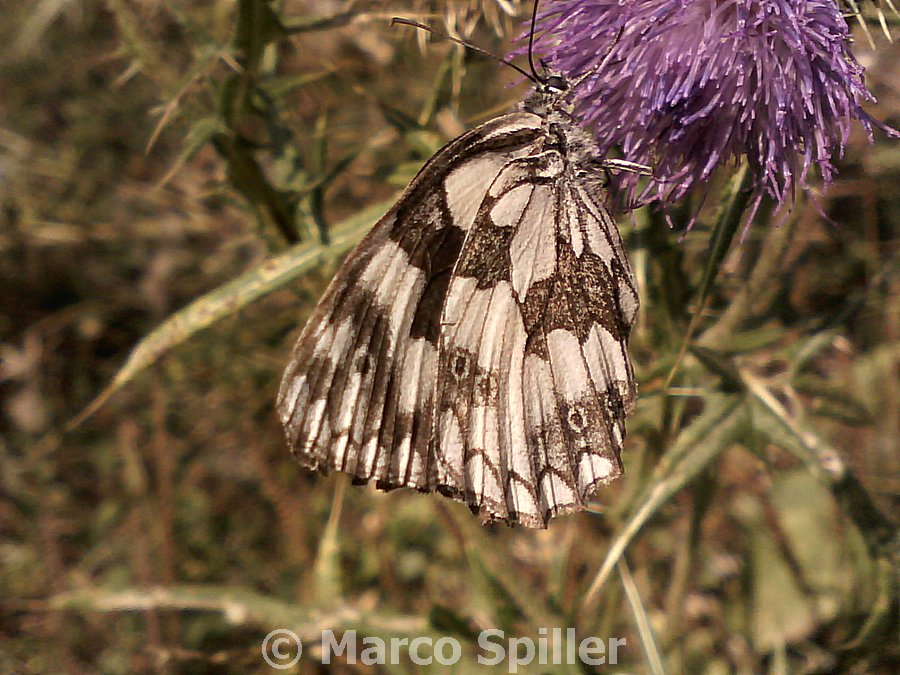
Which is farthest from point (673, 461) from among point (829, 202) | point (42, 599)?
point (42, 599)

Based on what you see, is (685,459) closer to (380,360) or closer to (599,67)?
(380,360)

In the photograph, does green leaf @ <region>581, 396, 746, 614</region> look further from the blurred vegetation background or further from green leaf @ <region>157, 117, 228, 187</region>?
green leaf @ <region>157, 117, 228, 187</region>

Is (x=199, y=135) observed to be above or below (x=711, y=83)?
above

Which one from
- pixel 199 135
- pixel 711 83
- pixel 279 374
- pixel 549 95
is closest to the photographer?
pixel 711 83

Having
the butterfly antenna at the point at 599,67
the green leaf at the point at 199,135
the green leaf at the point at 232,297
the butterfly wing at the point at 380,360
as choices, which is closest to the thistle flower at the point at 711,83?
the butterfly antenna at the point at 599,67

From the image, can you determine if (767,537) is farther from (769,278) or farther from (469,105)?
(469,105)

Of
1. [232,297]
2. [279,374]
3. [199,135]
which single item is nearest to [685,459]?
[232,297]
